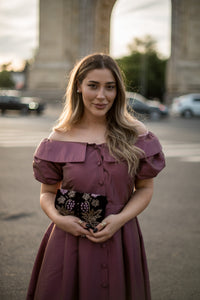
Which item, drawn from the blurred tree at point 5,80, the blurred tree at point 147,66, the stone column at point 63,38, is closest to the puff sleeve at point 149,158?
the stone column at point 63,38

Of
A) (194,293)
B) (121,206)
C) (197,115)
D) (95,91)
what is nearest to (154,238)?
(194,293)

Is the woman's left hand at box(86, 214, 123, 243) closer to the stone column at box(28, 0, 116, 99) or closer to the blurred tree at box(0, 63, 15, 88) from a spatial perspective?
the stone column at box(28, 0, 116, 99)

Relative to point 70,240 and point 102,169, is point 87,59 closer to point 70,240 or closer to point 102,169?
point 102,169

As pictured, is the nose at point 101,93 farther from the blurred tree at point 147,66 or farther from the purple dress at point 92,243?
the blurred tree at point 147,66

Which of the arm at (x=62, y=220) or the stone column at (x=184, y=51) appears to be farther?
the stone column at (x=184, y=51)

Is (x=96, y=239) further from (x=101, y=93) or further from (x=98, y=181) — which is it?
(x=101, y=93)

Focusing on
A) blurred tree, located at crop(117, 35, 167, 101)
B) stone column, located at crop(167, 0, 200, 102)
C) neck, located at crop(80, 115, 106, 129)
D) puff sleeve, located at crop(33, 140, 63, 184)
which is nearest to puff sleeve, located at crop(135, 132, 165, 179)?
neck, located at crop(80, 115, 106, 129)

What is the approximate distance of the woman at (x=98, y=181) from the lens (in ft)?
6.93

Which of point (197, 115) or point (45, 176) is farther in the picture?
point (197, 115)

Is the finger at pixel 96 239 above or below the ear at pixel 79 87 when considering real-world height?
below

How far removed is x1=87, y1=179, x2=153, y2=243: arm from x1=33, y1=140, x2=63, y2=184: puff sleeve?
15.5 inches

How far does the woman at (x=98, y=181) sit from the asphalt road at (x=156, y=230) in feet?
4.02

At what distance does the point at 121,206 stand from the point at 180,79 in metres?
31.2

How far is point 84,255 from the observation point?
2.12m
